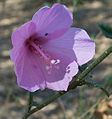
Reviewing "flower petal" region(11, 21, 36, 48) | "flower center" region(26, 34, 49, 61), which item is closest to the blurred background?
"flower center" region(26, 34, 49, 61)

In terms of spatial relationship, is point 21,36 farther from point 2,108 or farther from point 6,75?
point 6,75

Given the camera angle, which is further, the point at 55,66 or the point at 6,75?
the point at 6,75

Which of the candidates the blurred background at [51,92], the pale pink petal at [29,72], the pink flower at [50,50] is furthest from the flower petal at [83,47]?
the blurred background at [51,92]

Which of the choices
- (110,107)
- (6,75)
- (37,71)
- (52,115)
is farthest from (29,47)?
(6,75)

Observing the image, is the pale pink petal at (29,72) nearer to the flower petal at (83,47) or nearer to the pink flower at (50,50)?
the pink flower at (50,50)

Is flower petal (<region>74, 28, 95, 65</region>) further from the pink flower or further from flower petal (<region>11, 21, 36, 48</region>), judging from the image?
flower petal (<region>11, 21, 36, 48</region>)

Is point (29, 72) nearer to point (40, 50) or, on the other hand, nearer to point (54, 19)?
point (40, 50)
